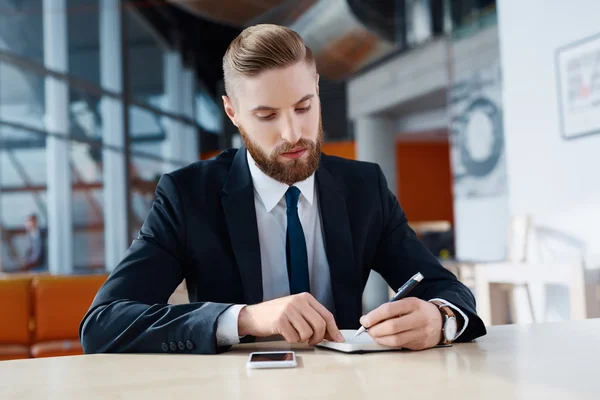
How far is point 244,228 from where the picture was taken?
1679 millimetres

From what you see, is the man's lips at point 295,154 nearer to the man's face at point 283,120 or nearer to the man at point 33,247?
the man's face at point 283,120

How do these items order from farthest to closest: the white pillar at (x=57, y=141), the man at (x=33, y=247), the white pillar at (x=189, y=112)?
the white pillar at (x=189, y=112) → the white pillar at (x=57, y=141) → the man at (x=33, y=247)

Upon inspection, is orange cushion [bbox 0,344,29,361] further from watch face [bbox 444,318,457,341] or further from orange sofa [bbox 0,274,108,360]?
watch face [bbox 444,318,457,341]

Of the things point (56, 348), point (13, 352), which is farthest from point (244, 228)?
point (13, 352)

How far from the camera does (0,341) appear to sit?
4.18 m

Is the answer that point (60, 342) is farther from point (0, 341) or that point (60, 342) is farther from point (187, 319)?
point (187, 319)

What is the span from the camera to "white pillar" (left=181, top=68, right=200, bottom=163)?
1299 centimetres

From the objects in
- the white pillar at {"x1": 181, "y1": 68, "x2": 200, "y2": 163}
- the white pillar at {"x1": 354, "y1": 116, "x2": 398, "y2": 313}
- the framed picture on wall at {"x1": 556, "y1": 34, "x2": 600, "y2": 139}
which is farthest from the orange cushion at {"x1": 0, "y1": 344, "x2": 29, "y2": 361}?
the white pillar at {"x1": 181, "y1": 68, "x2": 200, "y2": 163}

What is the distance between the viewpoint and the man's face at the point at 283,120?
1605 millimetres

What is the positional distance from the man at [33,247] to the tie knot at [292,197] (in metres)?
7.12

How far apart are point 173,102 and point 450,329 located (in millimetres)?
11762

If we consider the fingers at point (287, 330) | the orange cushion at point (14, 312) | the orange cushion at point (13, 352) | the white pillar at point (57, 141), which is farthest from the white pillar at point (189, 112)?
the fingers at point (287, 330)

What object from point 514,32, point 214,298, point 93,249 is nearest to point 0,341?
point 214,298

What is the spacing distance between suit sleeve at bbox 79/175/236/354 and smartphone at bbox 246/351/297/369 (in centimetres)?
17
